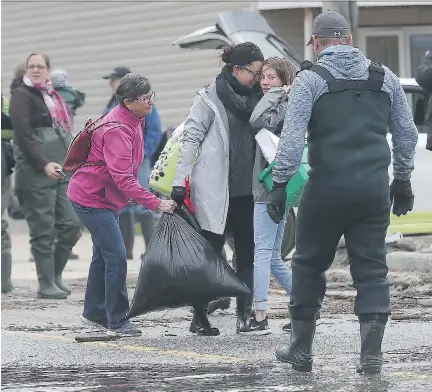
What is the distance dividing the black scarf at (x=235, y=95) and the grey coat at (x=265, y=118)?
132 millimetres

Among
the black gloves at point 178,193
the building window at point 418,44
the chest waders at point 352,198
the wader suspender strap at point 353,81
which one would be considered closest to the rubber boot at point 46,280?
the black gloves at point 178,193

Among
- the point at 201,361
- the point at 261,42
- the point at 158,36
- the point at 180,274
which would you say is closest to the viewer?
the point at 201,361

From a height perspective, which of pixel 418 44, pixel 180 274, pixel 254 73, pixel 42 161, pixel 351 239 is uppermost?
pixel 418 44

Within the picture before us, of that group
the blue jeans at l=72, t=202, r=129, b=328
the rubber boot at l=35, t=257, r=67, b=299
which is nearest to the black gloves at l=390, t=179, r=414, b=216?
the blue jeans at l=72, t=202, r=129, b=328

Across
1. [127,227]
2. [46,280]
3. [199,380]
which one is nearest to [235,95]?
[199,380]

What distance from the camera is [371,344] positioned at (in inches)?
279

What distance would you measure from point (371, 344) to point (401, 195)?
0.82m

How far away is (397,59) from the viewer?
21.5 metres

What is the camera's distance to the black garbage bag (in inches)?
336

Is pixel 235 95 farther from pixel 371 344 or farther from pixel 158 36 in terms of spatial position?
pixel 158 36

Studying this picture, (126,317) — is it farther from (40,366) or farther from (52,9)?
(52,9)

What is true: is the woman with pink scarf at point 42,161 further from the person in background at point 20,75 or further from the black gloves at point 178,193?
the black gloves at point 178,193

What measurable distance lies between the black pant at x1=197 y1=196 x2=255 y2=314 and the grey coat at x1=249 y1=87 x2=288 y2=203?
21 centimetres

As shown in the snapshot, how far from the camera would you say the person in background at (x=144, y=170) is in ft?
44.3
